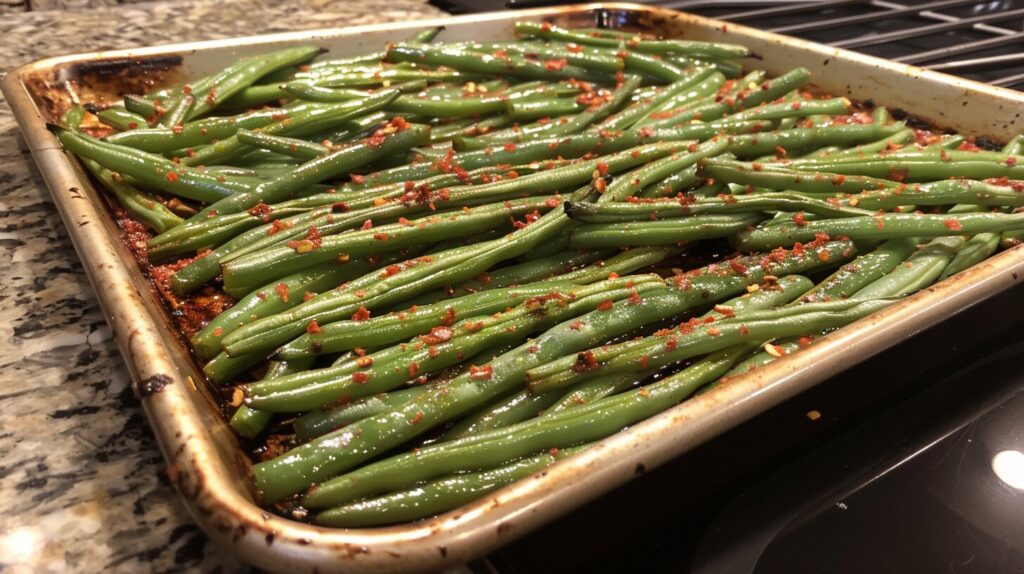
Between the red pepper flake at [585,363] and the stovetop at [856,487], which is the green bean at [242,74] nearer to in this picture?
the red pepper flake at [585,363]

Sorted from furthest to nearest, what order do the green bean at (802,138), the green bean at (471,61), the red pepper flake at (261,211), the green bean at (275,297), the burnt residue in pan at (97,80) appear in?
the green bean at (471,61)
the burnt residue in pan at (97,80)
the green bean at (802,138)
the red pepper flake at (261,211)
the green bean at (275,297)

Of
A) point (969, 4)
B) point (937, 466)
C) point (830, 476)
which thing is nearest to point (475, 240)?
point (830, 476)

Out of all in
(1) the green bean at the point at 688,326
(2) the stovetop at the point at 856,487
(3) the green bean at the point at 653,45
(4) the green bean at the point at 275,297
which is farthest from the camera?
(3) the green bean at the point at 653,45

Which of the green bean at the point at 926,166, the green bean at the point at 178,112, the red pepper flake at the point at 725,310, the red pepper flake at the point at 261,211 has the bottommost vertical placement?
the red pepper flake at the point at 725,310

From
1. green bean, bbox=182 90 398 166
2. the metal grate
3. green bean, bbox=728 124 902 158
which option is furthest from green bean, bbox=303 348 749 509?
the metal grate

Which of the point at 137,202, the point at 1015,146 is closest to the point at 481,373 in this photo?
the point at 137,202

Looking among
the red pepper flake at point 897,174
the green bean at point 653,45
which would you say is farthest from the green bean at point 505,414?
the green bean at point 653,45

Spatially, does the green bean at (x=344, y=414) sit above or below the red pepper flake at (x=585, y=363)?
below

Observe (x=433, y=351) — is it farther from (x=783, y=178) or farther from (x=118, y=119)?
(x=118, y=119)

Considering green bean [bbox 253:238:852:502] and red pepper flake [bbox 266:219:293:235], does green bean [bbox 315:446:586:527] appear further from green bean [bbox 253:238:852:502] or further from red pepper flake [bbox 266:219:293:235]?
red pepper flake [bbox 266:219:293:235]
